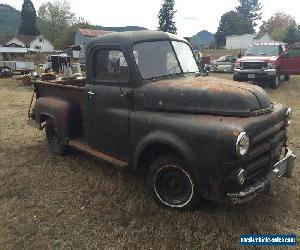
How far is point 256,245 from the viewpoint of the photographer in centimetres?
372

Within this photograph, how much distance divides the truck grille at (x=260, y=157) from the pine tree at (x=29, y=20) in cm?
8946

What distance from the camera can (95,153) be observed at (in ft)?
17.4

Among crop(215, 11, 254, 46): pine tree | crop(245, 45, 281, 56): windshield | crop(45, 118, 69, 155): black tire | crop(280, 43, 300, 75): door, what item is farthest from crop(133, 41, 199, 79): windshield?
crop(215, 11, 254, 46): pine tree

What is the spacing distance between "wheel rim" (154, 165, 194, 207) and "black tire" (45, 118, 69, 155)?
257cm

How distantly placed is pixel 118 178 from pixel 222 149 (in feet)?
7.63

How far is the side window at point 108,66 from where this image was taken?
4742 millimetres

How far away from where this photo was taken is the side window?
4742 mm

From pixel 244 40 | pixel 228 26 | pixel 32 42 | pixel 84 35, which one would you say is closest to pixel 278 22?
pixel 228 26

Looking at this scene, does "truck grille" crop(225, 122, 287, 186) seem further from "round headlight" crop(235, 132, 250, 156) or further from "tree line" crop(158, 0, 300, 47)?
"tree line" crop(158, 0, 300, 47)

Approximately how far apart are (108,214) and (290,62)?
48.2ft

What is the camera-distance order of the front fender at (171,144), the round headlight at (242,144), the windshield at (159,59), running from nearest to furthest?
1. the round headlight at (242,144)
2. the front fender at (171,144)
3. the windshield at (159,59)

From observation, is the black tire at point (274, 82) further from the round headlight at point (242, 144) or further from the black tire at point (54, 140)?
the round headlight at point (242, 144)

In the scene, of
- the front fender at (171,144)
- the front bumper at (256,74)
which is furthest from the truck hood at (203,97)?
A: the front bumper at (256,74)

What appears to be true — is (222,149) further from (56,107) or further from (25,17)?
(25,17)
